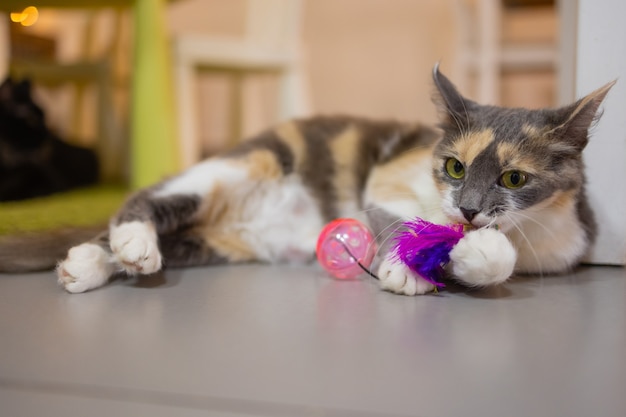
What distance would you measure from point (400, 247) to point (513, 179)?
1.06ft

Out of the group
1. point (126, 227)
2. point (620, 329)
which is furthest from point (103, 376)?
point (620, 329)

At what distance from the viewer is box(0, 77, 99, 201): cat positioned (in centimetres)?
253

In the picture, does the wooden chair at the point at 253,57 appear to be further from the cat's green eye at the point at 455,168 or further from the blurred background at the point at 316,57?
the cat's green eye at the point at 455,168

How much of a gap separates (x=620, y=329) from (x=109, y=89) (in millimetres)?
3013

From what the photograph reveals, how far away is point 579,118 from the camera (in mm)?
1295

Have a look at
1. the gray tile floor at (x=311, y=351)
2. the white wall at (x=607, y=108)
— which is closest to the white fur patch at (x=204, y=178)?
the gray tile floor at (x=311, y=351)

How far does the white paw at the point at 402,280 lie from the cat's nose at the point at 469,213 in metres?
0.19

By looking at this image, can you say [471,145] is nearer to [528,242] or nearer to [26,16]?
[528,242]

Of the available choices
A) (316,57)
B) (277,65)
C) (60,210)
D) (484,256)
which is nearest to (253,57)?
(277,65)

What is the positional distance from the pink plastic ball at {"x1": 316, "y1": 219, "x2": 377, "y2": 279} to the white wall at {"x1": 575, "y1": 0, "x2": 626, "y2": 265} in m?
0.74

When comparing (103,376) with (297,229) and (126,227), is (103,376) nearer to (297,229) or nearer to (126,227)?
(126,227)

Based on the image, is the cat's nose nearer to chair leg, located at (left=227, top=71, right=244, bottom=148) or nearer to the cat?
the cat

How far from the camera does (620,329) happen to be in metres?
1.14

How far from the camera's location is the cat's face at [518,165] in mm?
1299
